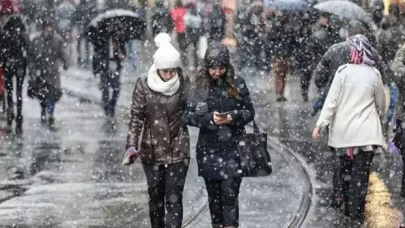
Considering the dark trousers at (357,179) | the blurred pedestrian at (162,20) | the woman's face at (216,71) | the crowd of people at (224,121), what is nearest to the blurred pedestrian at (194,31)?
the blurred pedestrian at (162,20)

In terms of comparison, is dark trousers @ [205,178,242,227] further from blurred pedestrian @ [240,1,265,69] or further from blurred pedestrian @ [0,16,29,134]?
blurred pedestrian @ [240,1,265,69]

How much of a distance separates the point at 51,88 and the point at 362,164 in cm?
776

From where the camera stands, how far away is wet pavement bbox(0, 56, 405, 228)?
10094mm

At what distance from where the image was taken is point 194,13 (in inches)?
1027

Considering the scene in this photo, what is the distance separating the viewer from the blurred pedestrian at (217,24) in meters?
25.3

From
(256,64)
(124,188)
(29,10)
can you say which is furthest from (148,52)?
(124,188)

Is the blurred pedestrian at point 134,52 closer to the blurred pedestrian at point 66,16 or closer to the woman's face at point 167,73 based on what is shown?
the blurred pedestrian at point 66,16

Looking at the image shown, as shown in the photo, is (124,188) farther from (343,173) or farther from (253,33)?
(253,33)


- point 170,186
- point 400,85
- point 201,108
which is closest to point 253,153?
point 201,108

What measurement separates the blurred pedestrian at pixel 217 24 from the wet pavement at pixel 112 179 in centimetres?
740

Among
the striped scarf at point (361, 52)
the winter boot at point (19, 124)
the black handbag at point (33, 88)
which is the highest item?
the striped scarf at point (361, 52)

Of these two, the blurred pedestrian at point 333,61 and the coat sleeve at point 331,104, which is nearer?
the coat sleeve at point 331,104

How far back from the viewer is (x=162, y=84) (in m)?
8.40

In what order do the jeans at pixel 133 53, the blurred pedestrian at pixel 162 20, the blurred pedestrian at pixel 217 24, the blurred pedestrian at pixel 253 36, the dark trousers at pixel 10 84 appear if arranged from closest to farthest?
the dark trousers at pixel 10 84
the blurred pedestrian at pixel 253 36
the blurred pedestrian at pixel 217 24
the blurred pedestrian at pixel 162 20
the jeans at pixel 133 53
